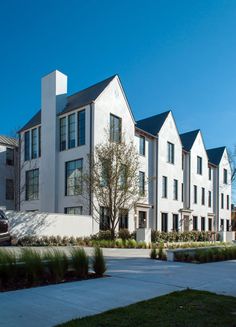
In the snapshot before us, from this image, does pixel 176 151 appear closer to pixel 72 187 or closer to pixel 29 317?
pixel 72 187

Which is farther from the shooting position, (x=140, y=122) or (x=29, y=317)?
(x=140, y=122)

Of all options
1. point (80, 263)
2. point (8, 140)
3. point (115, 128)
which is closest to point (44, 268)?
point (80, 263)

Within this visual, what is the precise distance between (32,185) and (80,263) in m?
24.9

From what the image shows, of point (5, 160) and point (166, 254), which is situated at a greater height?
point (5, 160)

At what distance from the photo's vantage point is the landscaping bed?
8.09m

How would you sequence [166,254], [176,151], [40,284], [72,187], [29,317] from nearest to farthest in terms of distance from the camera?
1. [29,317]
2. [40,284]
3. [166,254]
4. [72,187]
5. [176,151]

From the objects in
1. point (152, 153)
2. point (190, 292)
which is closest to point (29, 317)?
point (190, 292)

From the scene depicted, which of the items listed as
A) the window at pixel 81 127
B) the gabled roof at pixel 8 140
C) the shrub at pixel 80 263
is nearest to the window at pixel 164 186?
the window at pixel 81 127

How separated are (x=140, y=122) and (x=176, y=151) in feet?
Result: 17.2

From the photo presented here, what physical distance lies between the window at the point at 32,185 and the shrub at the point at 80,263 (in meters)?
23.6

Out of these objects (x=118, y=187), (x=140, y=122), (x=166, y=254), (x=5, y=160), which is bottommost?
(x=166, y=254)

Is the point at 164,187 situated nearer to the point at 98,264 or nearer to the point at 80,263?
the point at 98,264

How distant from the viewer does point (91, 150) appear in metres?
27.7

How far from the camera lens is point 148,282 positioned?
30.0 feet
